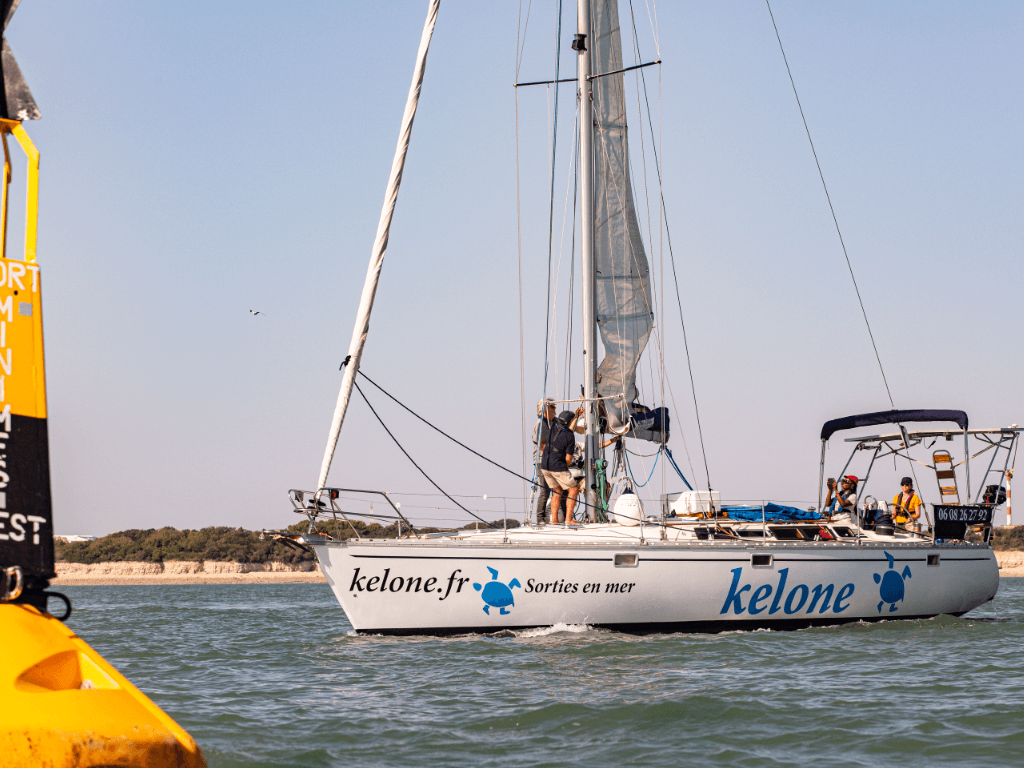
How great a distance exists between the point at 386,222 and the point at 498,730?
7.96 meters

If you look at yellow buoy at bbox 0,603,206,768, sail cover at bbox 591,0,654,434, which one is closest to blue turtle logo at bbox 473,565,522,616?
sail cover at bbox 591,0,654,434

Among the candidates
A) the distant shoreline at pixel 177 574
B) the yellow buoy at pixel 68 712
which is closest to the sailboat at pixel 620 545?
the yellow buoy at pixel 68 712

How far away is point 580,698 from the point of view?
820cm

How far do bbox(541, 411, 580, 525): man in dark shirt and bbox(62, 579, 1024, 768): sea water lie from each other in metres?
2.77

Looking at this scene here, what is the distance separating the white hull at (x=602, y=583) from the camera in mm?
12188

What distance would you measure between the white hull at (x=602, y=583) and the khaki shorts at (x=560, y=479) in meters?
1.80

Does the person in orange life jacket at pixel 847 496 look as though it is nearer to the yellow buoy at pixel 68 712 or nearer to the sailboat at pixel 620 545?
the sailboat at pixel 620 545

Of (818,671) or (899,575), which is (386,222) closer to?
(818,671)

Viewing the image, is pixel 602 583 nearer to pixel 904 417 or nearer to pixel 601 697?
Result: pixel 601 697

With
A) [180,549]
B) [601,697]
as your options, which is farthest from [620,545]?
[180,549]

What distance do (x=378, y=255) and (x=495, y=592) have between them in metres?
5.04

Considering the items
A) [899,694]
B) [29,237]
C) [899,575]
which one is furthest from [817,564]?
[29,237]

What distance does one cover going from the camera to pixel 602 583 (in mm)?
12617

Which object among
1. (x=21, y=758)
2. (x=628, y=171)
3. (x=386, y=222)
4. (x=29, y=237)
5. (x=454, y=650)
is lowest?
(x=454, y=650)
